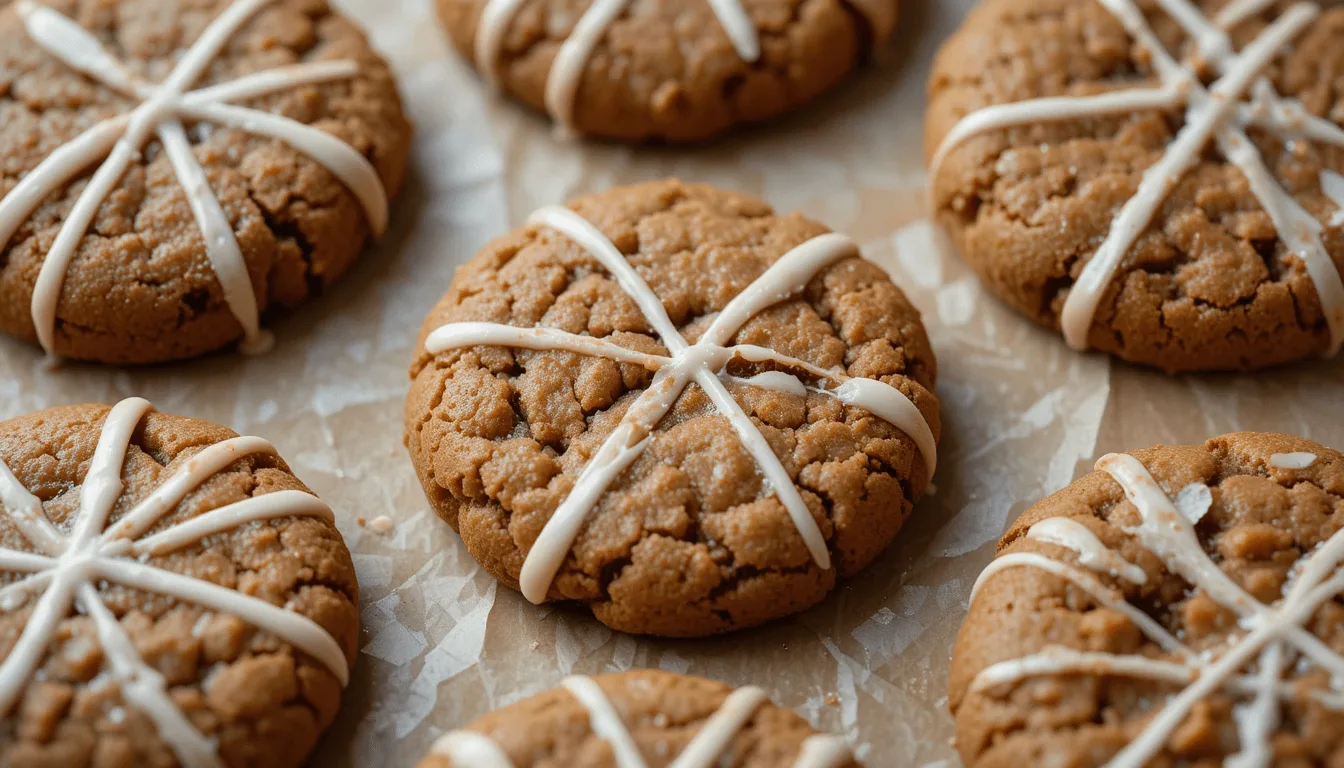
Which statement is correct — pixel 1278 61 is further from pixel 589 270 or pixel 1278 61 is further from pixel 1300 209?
pixel 589 270

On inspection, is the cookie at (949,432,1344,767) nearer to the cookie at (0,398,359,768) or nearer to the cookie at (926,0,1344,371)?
the cookie at (926,0,1344,371)

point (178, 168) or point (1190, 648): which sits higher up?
point (178, 168)

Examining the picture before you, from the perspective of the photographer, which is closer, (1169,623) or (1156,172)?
Result: (1169,623)

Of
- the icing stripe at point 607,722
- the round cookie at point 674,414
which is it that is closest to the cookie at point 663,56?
the round cookie at point 674,414

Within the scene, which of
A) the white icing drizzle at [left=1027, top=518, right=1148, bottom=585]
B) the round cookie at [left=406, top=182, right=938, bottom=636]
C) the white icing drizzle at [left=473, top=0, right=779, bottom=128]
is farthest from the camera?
the white icing drizzle at [left=473, top=0, right=779, bottom=128]

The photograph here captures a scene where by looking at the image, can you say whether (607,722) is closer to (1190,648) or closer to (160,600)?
(160,600)

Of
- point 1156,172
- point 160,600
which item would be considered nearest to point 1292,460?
point 1156,172

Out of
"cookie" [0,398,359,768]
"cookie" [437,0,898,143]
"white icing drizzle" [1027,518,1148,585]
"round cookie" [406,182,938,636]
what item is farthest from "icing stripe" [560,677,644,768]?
"cookie" [437,0,898,143]

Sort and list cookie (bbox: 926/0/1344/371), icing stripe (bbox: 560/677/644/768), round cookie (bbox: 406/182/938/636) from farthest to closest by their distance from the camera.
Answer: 1. cookie (bbox: 926/0/1344/371)
2. round cookie (bbox: 406/182/938/636)
3. icing stripe (bbox: 560/677/644/768)

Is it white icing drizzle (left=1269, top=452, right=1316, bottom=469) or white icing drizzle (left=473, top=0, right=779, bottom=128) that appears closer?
white icing drizzle (left=1269, top=452, right=1316, bottom=469)
